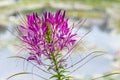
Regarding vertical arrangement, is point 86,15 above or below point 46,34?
above

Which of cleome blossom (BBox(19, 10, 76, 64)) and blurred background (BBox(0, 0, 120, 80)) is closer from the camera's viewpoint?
cleome blossom (BBox(19, 10, 76, 64))

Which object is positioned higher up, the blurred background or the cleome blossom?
the blurred background

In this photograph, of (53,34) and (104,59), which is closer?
(53,34)

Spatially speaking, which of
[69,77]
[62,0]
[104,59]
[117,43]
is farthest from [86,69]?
[62,0]

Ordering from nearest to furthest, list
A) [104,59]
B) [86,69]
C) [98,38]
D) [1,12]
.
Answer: [86,69]
[104,59]
[98,38]
[1,12]

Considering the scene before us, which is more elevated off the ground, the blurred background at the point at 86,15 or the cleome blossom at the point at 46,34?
the blurred background at the point at 86,15

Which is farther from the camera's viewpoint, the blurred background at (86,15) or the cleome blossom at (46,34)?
the blurred background at (86,15)

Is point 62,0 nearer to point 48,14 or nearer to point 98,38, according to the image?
point 98,38

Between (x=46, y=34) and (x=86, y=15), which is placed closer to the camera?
(x=46, y=34)
